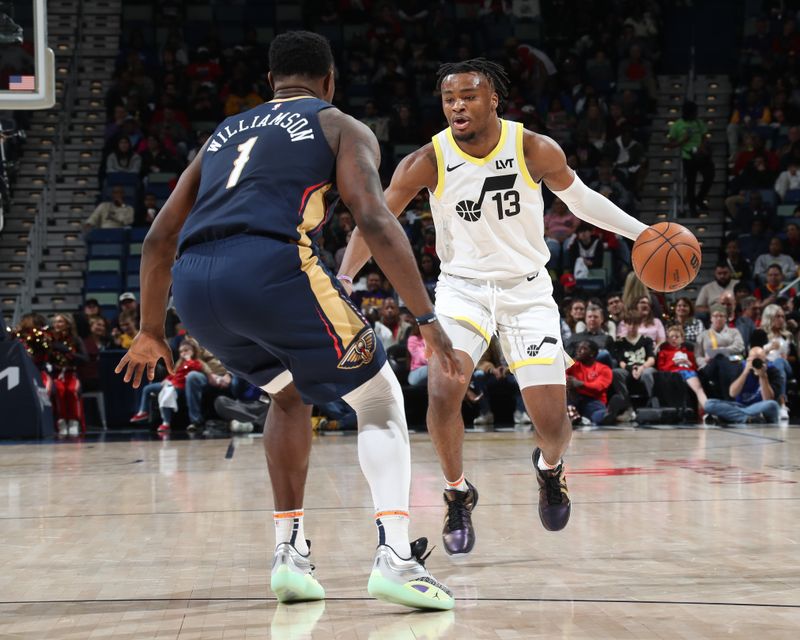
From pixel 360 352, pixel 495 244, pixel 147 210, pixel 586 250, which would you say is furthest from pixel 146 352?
pixel 147 210

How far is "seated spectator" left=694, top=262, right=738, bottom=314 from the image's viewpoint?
13.1 metres

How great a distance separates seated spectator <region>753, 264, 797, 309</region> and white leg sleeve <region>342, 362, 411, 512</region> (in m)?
10.2

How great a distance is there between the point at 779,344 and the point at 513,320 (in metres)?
7.78

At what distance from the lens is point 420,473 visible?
707cm

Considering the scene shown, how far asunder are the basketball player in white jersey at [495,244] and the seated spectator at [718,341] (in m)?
7.52

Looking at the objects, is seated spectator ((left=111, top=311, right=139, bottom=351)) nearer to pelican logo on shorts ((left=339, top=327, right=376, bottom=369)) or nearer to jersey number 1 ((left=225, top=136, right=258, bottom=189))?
jersey number 1 ((left=225, top=136, right=258, bottom=189))

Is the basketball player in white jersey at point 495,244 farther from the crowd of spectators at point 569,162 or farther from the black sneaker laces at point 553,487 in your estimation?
the crowd of spectators at point 569,162

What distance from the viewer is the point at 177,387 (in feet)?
37.9

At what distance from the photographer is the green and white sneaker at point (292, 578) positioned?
3379 millimetres

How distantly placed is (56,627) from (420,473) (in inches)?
161

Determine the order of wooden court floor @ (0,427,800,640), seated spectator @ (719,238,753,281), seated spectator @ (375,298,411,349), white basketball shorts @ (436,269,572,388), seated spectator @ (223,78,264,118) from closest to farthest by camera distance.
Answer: wooden court floor @ (0,427,800,640) → white basketball shorts @ (436,269,572,388) → seated spectator @ (375,298,411,349) → seated spectator @ (719,238,753,281) → seated spectator @ (223,78,264,118)

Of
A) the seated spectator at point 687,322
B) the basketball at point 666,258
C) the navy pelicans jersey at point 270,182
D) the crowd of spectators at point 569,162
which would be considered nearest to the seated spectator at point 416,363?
the crowd of spectators at point 569,162

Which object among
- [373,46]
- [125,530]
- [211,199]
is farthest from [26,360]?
[373,46]

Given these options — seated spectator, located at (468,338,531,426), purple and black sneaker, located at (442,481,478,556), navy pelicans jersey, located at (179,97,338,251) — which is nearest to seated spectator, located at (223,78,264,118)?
seated spectator, located at (468,338,531,426)
